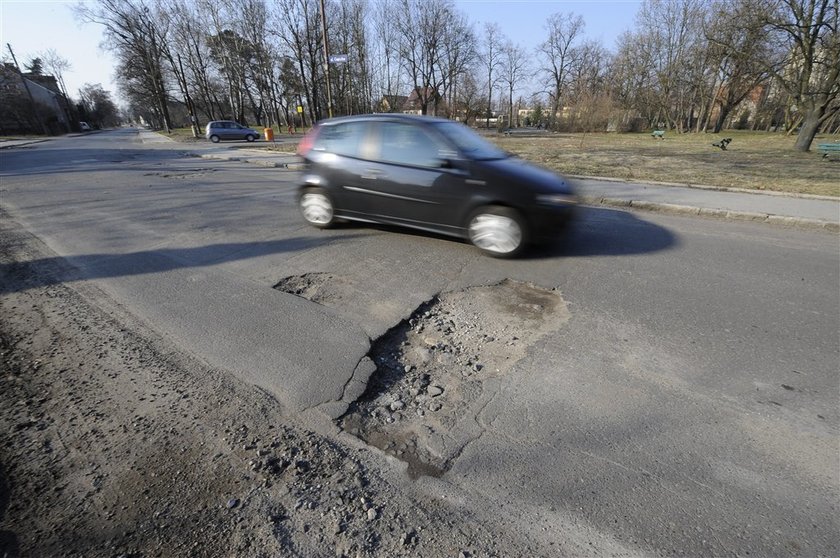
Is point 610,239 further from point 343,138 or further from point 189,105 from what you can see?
point 189,105

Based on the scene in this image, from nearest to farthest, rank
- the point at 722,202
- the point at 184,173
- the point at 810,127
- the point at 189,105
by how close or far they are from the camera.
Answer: the point at 722,202
the point at 184,173
the point at 810,127
the point at 189,105

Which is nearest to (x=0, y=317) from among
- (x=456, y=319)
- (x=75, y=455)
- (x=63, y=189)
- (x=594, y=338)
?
(x=75, y=455)

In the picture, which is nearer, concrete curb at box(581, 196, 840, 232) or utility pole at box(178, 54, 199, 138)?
concrete curb at box(581, 196, 840, 232)

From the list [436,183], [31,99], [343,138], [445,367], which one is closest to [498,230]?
[436,183]

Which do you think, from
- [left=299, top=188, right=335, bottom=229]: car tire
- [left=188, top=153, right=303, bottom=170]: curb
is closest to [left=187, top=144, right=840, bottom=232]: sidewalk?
[left=299, top=188, right=335, bottom=229]: car tire

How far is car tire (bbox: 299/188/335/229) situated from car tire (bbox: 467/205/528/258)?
2.46 m

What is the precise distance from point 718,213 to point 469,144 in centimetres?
520

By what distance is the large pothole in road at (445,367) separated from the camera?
2316mm

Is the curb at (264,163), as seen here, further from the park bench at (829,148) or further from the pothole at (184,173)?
the park bench at (829,148)

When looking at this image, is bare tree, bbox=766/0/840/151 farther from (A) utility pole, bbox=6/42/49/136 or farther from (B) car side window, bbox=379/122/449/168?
(A) utility pole, bbox=6/42/49/136

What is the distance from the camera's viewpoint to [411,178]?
5.38 meters

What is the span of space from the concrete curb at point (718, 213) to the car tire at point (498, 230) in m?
2.43

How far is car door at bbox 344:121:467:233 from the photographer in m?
5.21

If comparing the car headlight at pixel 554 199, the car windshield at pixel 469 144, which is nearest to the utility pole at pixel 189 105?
the car windshield at pixel 469 144
